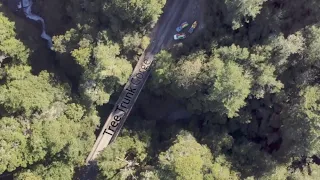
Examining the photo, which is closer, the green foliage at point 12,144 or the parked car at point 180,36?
the green foliage at point 12,144

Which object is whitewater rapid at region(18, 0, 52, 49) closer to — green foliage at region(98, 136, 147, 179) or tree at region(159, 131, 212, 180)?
green foliage at region(98, 136, 147, 179)

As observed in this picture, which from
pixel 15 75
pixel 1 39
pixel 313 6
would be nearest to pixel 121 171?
pixel 15 75

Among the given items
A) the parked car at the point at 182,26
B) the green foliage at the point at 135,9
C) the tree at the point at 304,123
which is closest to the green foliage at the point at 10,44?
the green foliage at the point at 135,9

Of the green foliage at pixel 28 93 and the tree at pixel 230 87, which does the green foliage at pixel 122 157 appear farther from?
the tree at pixel 230 87

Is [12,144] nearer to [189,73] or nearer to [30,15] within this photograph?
[30,15]

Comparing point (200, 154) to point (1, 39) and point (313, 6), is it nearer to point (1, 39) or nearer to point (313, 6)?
point (313, 6)

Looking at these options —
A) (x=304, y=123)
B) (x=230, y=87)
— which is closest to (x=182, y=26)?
(x=230, y=87)

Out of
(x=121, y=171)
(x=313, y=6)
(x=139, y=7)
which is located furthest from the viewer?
(x=121, y=171)
